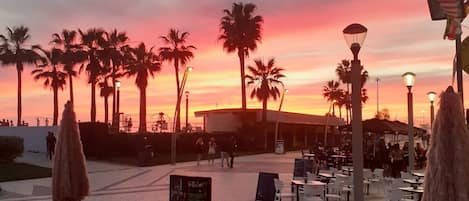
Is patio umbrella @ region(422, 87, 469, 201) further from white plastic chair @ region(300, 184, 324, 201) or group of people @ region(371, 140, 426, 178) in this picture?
group of people @ region(371, 140, 426, 178)

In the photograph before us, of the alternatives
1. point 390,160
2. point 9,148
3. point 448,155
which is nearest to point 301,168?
point 390,160

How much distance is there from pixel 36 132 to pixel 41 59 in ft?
79.2

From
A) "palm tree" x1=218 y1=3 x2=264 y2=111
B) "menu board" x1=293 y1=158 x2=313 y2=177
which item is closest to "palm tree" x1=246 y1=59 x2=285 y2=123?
"palm tree" x1=218 y1=3 x2=264 y2=111

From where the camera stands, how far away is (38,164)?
33031 mm

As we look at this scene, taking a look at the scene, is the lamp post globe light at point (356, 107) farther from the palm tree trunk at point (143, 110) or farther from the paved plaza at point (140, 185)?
the palm tree trunk at point (143, 110)

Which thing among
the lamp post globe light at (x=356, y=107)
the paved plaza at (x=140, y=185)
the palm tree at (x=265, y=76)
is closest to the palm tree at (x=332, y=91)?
the palm tree at (x=265, y=76)

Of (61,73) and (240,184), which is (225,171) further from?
(61,73)

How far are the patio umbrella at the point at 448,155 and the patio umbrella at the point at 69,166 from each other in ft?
26.5

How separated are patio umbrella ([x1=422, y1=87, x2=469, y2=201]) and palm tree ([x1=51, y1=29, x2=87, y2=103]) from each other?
52888mm

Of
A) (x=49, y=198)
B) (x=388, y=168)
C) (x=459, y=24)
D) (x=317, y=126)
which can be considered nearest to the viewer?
(x=459, y=24)

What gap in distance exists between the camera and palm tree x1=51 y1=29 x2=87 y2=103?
56553 millimetres

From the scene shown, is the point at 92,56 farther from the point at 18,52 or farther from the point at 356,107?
the point at 356,107

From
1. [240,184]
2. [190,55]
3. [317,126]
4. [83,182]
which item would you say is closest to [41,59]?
[190,55]

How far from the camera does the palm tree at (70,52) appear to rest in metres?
56.6
